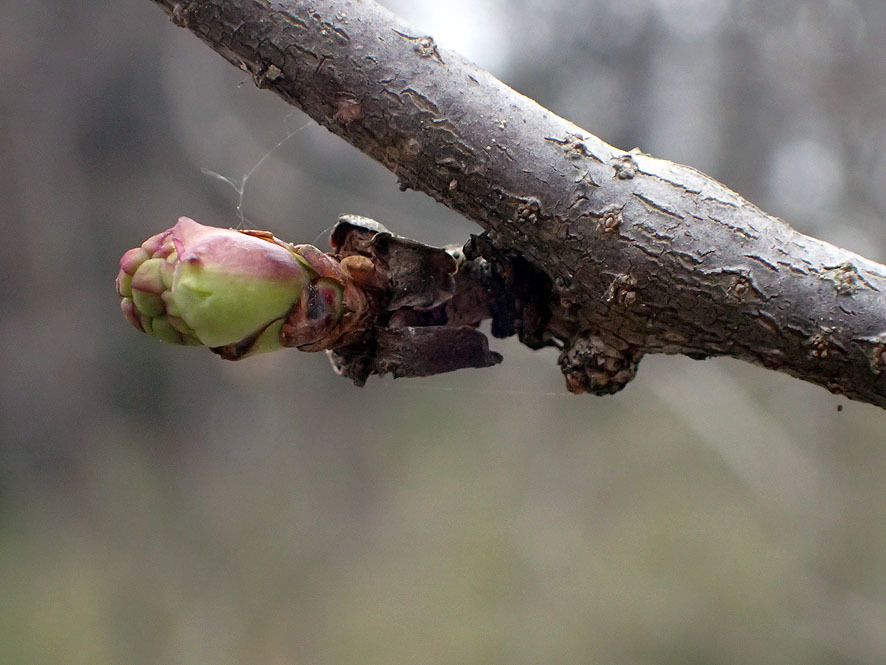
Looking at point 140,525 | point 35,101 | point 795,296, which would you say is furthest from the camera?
point 35,101

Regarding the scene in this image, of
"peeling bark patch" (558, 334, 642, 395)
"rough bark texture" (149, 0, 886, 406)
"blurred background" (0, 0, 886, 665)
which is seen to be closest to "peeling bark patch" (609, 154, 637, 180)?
"rough bark texture" (149, 0, 886, 406)

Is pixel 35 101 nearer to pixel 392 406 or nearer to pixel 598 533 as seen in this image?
pixel 392 406

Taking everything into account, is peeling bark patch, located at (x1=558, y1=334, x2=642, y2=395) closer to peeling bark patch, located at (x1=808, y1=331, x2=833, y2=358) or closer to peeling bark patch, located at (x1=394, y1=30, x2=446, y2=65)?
peeling bark patch, located at (x1=808, y1=331, x2=833, y2=358)

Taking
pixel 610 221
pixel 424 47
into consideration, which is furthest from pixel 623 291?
pixel 424 47

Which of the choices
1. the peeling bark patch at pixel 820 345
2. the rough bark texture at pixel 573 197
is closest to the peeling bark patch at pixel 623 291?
the rough bark texture at pixel 573 197

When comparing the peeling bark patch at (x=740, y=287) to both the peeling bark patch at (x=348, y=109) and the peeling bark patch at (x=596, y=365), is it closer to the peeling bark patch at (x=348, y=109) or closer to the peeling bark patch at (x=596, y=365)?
the peeling bark patch at (x=596, y=365)

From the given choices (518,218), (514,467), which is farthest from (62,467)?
(518,218)

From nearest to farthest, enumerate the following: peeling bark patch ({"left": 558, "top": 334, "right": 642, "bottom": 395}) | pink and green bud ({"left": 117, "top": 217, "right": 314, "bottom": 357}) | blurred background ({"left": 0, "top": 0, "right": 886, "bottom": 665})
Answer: pink and green bud ({"left": 117, "top": 217, "right": 314, "bottom": 357})
peeling bark patch ({"left": 558, "top": 334, "right": 642, "bottom": 395})
blurred background ({"left": 0, "top": 0, "right": 886, "bottom": 665})
